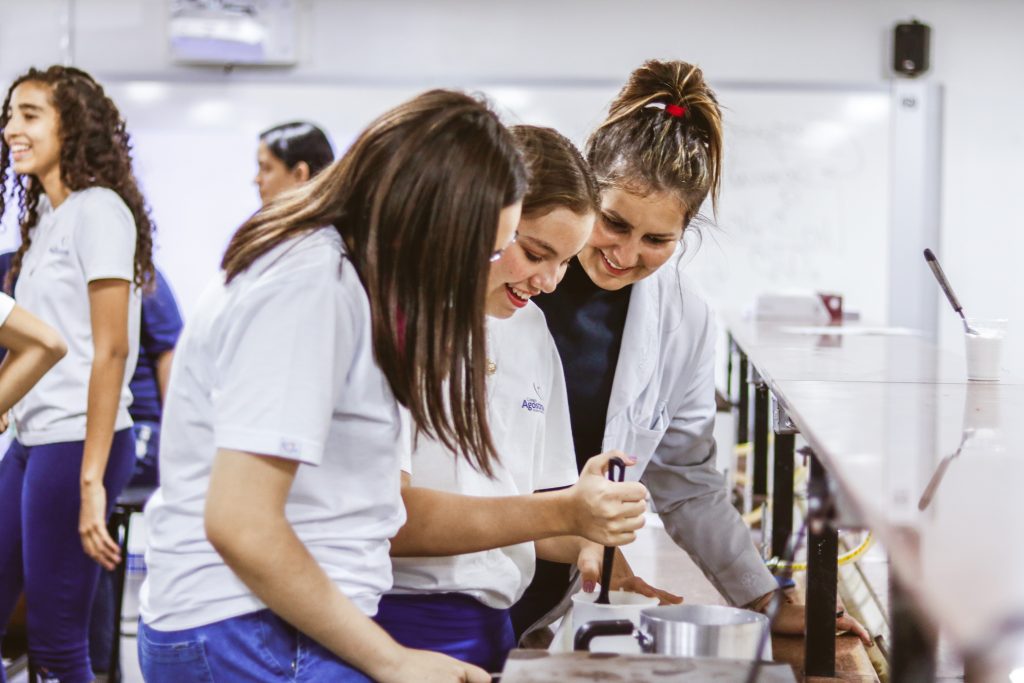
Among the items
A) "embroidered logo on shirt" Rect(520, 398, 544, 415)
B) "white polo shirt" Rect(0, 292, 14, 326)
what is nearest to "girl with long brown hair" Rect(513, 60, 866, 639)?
"embroidered logo on shirt" Rect(520, 398, 544, 415)

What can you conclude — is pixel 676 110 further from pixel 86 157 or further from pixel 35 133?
pixel 35 133

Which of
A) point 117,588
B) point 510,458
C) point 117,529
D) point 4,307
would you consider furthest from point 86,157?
point 510,458

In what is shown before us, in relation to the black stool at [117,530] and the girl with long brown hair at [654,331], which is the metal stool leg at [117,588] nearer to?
the black stool at [117,530]

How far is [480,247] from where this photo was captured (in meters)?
1.05

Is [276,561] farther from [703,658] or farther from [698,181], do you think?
[698,181]

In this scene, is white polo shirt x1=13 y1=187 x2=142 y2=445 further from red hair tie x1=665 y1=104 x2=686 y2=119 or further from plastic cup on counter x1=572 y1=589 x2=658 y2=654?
plastic cup on counter x1=572 y1=589 x2=658 y2=654

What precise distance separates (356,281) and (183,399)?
0.63 feet

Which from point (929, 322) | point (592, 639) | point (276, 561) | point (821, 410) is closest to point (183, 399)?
point (276, 561)

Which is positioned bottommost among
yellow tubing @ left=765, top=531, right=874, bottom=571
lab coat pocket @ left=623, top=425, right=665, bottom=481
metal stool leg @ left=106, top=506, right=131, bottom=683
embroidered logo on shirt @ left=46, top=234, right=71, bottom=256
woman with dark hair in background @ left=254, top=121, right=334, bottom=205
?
metal stool leg @ left=106, top=506, right=131, bottom=683

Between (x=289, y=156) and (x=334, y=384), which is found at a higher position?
(x=289, y=156)

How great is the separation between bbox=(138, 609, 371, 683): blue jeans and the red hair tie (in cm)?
104

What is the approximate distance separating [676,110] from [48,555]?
57.8 inches

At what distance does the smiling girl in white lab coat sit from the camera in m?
1.26

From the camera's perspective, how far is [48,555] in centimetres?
224
